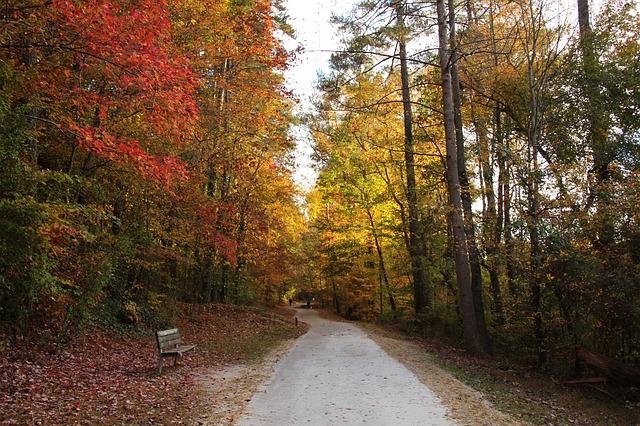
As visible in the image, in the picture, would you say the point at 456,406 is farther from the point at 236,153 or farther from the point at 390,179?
the point at 390,179

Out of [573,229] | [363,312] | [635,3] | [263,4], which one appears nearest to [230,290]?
[363,312]

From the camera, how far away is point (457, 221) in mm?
12789

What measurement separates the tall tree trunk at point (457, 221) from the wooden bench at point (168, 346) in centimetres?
733

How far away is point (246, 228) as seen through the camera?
67.9 ft

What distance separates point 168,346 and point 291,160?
14.7 meters

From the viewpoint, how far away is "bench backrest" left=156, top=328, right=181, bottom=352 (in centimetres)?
905

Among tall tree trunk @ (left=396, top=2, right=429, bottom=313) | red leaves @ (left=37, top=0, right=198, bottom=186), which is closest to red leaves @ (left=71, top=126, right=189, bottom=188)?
red leaves @ (left=37, top=0, right=198, bottom=186)

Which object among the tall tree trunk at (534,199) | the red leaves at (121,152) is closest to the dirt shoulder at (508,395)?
the tall tree trunk at (534,199)

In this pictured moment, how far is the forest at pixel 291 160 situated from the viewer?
25.1 ft

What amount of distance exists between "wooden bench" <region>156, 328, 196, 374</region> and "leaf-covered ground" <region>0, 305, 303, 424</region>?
0.89 feet

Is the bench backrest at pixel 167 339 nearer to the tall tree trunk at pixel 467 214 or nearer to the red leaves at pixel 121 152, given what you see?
the red leaves at pixel 121 152

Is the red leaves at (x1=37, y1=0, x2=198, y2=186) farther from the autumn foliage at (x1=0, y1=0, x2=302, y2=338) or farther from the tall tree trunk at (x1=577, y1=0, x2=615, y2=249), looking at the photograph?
the tall tree trunk at (x1=577, y1=0, x2=615, y2=249)

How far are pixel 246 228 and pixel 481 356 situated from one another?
11.5 metres

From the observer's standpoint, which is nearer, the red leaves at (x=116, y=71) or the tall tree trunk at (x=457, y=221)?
the red leaves at (x=116, y=71)
